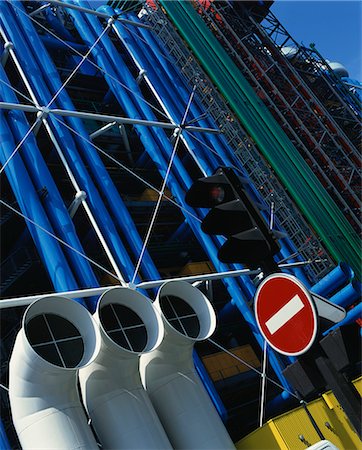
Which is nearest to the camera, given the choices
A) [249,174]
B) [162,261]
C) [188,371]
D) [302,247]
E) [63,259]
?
[188,371]

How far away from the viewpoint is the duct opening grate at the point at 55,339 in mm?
8977

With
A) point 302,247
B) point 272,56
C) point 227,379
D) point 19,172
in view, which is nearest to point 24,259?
point 19,172

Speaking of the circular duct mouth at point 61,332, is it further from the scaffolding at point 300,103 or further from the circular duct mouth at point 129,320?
the scaffolding at point 300,103

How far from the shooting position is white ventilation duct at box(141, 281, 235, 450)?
1014 centimetres

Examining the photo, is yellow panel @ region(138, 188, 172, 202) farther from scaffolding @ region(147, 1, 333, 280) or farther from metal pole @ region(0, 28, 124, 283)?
metal pole @ region(0, 28, 124, 283)

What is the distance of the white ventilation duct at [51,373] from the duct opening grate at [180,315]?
7.09 feet

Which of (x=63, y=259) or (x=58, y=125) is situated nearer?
(x=63, y=259)

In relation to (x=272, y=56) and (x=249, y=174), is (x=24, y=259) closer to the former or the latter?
(x=249, y=174)

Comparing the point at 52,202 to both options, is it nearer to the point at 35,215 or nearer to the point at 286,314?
the point at 35,215

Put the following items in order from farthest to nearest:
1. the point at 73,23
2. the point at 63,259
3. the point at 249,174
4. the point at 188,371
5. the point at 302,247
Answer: the point at 73,23 → the point at 249,174 → the point at 302,247 → the point at 63,259 → the point at 188,371

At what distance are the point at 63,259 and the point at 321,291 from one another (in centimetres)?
823

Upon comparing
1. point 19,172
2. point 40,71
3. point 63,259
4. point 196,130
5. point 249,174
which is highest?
point 40,71

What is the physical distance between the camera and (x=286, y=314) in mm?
4223

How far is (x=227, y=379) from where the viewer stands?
1750 cm
